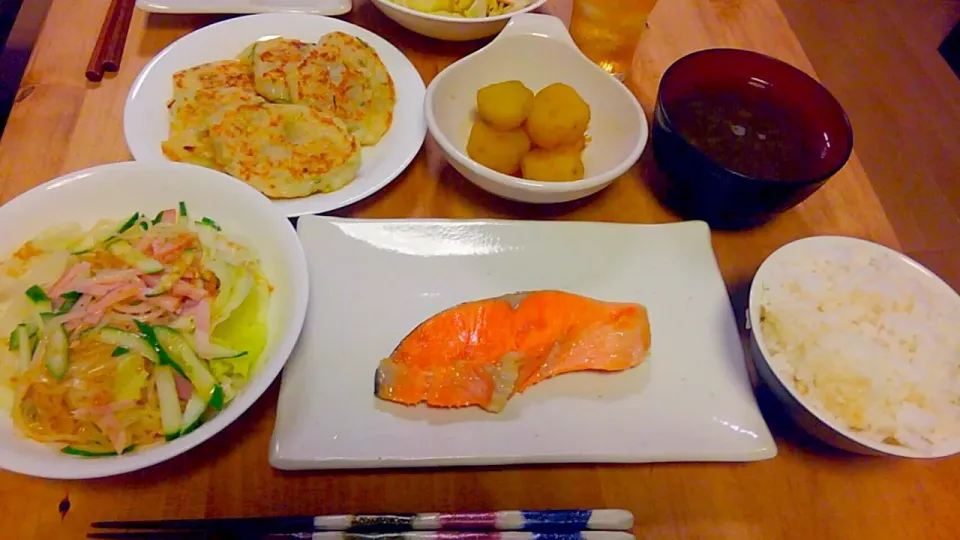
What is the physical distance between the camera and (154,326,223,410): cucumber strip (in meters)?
0.99

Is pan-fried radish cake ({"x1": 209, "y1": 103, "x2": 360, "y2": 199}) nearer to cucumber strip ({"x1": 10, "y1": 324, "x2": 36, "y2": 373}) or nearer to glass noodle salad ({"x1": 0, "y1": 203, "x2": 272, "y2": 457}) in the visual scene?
glass noodle salad ({"x1": 0, "y1": 203, "x2": 272, "y2": 457})

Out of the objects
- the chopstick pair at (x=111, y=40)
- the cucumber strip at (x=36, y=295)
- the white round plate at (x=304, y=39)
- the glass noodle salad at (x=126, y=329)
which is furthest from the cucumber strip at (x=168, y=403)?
the chopstick pair at (x=111, y=40)

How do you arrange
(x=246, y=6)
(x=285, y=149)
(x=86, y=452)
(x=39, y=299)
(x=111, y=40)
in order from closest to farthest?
(x=86, y=452)
(x=39, y=299)
(x=285, y=149)
(x=111, y=40)
(x=246, y=6)

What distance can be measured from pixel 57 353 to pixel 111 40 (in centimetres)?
95

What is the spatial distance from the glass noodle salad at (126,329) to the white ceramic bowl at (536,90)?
0.50 meters

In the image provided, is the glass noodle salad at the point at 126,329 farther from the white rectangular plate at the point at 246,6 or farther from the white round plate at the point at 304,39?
the white rectangular plate at the point at 246,6

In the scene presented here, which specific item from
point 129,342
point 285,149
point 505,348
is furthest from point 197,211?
point 505,348

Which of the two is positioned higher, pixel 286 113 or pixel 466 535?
pixel 286 113

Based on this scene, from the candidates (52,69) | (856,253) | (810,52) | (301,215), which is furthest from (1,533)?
(810,52)

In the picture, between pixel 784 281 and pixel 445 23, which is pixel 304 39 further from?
pixel 784 281

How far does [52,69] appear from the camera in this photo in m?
1.56

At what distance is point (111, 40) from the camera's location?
1595mm

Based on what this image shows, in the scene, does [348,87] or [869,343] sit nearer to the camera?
[869,343]

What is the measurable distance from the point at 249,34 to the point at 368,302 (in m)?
0.84
